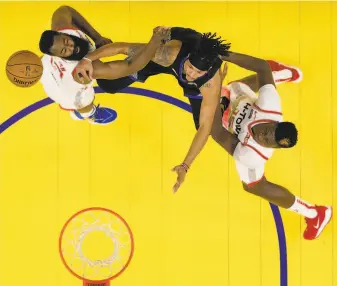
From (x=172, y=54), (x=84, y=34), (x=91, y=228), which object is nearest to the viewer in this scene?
(x=172, y=54)

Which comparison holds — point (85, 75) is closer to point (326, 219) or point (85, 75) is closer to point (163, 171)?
point (163, 171)

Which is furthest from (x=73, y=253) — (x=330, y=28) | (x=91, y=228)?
(x=330, y=28)

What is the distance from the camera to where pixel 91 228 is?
343cm

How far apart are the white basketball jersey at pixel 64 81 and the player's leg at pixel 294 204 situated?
116 cm

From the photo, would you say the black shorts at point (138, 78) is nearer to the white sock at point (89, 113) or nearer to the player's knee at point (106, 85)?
the player's knee at point (106, 85)

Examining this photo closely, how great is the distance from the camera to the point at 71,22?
2775 mm

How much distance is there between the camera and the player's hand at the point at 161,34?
8.22 ft

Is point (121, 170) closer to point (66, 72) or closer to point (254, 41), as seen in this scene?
point (66, 72)

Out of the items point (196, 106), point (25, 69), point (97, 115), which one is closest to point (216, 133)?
point (196, 106)

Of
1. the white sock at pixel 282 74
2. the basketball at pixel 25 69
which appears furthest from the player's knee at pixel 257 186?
the basketball at pixel 25 69

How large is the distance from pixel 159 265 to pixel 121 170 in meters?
0.78

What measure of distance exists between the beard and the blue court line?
852 millimetres

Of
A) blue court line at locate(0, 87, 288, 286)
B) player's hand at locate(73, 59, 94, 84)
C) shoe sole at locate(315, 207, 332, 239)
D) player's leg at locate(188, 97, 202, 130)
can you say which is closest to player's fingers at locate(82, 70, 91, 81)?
player's hand at locate(73, 59, 94, 84)

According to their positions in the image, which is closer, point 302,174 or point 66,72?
point 66,72
